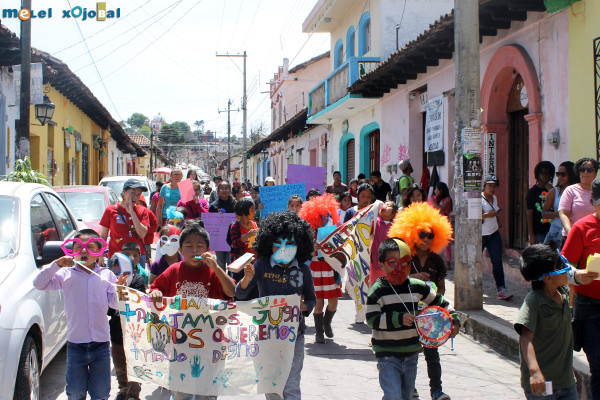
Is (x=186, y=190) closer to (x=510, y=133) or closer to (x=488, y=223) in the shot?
(x=488, y=223)

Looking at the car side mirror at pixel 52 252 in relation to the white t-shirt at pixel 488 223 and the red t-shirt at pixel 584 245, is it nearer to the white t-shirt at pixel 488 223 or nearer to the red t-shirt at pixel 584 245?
the red t-shirt at pixel 584 245

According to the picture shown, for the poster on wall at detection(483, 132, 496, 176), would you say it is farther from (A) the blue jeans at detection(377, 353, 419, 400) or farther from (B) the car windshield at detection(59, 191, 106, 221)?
(A) the blue jeans at detection(377, 353, 419, 400)

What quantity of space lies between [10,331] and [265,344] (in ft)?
5.24

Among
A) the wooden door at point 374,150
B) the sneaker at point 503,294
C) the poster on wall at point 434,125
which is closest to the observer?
the sneaker at point 503,294

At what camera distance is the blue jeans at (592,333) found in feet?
14.5

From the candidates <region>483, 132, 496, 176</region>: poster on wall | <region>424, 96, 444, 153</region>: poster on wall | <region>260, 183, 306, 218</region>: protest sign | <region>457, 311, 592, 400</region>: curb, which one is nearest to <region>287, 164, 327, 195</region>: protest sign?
<region>424, 96, 444, 153</region>: poster on wall

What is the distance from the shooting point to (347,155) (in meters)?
22.4

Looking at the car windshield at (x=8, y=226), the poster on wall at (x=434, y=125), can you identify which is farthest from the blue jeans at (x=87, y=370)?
the poster on wall at (x=434, y=125)

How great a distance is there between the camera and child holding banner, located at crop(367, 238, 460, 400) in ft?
13.6

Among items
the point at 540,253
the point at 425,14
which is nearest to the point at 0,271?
the point at 540,253

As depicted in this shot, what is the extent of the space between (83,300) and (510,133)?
8.89 m

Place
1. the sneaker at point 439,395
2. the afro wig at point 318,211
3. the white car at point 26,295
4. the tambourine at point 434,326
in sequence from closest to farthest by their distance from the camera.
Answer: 1. the white car at point 26,295
2. the tambourine at point 434,326
3. the sneaker at point 439,395
4. the afro wig at point 318,211

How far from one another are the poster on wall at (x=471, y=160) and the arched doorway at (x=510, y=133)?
122 inches

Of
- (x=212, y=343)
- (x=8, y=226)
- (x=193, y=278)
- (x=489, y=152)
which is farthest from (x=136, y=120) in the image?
(x=212, y=343)
